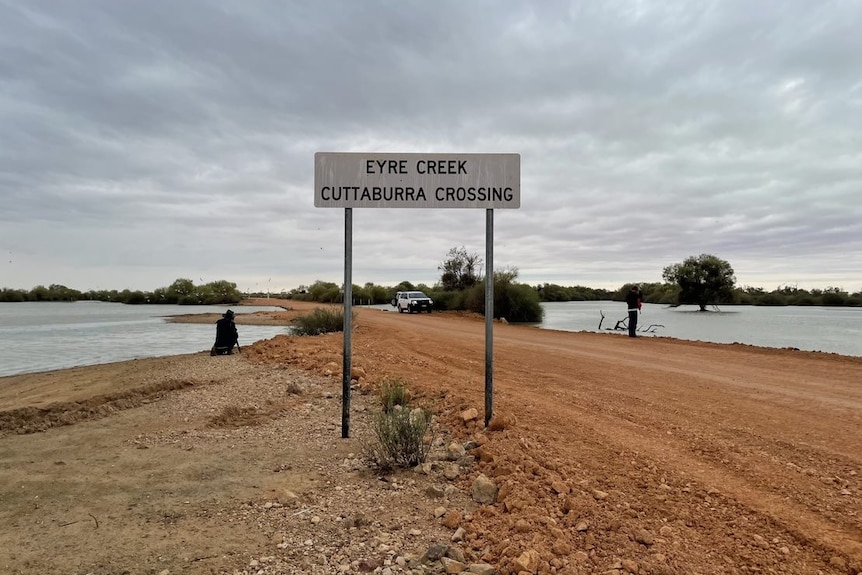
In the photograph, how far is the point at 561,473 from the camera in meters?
3.93

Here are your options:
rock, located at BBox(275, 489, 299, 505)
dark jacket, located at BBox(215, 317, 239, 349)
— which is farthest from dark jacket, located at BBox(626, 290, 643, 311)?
rock, located at BBox(275, 489, 299, 505)

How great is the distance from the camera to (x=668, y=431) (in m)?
5.36

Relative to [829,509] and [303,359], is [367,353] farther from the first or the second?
[829,509]

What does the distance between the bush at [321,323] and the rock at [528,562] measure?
49.2 ft

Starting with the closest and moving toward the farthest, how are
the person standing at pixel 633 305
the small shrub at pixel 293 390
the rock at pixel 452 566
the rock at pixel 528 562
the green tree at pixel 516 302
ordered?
the rock at pixel 528 562 → the rock at pixel 452 566 → the small shrub at pixel 293 390 → the person standing at pixel 633 305 → the green tree at pixel 516 302

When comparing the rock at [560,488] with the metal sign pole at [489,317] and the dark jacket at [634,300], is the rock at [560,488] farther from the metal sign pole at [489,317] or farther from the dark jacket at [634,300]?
the dark jacket at [634,300]

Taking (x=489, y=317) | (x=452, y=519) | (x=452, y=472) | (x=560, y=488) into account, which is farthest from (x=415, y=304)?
(x=452, y=519)

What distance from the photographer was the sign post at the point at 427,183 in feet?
17.2

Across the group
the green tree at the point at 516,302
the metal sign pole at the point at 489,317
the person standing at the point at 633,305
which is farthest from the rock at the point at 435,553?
the green tree at the point at 516,302

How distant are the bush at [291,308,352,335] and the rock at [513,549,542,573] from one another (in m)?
15.0

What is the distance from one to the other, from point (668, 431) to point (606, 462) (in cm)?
147

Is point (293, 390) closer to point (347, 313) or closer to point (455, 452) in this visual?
point (347, 313)

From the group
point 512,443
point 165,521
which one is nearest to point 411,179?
point 512,443

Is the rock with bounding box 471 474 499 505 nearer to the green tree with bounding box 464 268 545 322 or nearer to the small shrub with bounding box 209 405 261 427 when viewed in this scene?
the small shrub with bounding box 209 405 261 427
